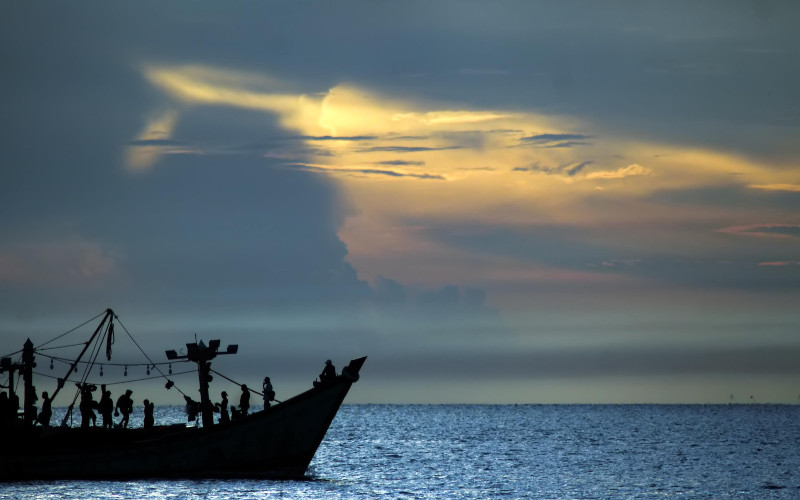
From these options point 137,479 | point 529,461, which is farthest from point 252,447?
point 529,461

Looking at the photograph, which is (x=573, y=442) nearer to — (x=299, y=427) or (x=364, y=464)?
(x=364, y=464)

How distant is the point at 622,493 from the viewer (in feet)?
182

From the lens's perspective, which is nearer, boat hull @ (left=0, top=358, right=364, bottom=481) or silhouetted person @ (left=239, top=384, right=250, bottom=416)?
boat hull @ (left=0, top=358, right=364, bottom=481)

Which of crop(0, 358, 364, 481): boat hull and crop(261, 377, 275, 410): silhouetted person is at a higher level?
crop(261, 377, 275, 410): silhouetted person

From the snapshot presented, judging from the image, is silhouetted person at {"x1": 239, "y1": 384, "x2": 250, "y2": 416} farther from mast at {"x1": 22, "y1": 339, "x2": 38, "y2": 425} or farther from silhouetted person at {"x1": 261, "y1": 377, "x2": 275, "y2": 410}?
mast at {"x1": 22, "y1": 339, "x2": 38, "y2": 425}

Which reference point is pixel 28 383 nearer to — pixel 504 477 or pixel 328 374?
pixel 328 374

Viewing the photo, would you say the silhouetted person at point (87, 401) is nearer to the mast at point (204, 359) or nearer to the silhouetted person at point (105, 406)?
the silhouetted person at point (105, 406)

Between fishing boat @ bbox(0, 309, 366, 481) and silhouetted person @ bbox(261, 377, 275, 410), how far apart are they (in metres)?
1.12

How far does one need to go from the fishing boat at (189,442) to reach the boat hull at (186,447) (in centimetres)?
5

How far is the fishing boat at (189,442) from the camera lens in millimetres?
47594

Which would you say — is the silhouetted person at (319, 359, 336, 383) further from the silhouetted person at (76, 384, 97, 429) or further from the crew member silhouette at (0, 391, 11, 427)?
the crew member silhouette at (0, 391, 11, 427)

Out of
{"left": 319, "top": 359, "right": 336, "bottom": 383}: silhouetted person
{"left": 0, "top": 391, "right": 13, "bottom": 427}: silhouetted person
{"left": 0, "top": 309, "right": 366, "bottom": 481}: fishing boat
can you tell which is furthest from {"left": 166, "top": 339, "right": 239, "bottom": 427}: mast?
{"left": 0, "top": 391, "right": 13, "bottom": 427}: silhouetted person

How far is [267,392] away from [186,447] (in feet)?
15.7

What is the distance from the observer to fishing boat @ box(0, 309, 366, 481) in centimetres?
4759
